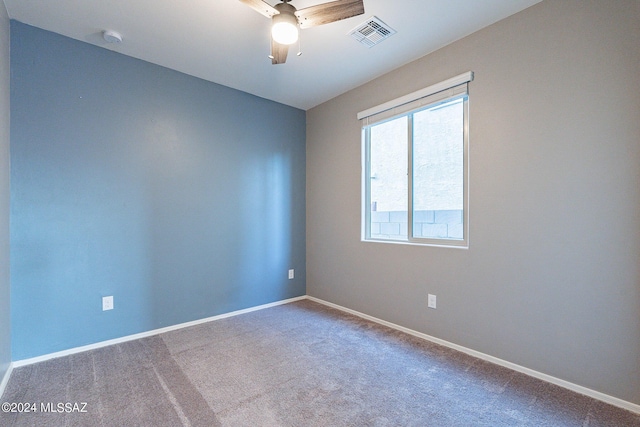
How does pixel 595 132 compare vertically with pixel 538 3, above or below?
below

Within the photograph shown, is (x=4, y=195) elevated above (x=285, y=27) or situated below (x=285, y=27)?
below

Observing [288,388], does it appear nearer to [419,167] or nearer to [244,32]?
[419,167]

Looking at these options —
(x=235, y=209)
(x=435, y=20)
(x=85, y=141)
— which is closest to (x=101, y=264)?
(x=85, y=141)

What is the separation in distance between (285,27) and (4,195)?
2190mm

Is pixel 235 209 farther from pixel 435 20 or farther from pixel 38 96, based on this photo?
pixel 435 20

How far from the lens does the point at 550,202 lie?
6.35 ft

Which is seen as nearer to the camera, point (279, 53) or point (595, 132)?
point (595, 132)

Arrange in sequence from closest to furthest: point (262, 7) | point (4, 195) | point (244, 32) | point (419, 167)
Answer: point (262, 7)
point (4, 195)
point (244, 32)
point (419, 167)

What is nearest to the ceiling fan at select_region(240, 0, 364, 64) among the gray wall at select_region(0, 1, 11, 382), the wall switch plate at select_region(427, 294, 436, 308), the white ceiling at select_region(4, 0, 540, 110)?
the white ceiling at select_region(4, 0, 540, 110)

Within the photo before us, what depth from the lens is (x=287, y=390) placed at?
1.86m

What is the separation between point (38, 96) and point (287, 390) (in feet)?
9.32

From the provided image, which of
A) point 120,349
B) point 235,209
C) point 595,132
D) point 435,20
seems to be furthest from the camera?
point 235,209

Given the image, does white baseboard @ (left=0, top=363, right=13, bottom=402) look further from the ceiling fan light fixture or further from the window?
the window

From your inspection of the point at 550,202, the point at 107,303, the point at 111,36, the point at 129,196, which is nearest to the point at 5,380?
the point at 107,303
